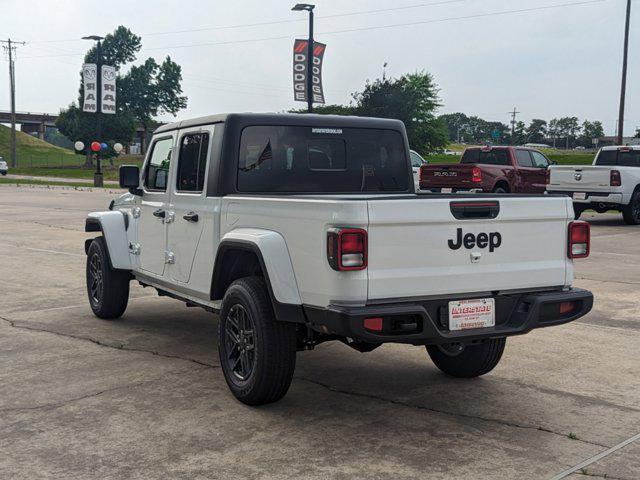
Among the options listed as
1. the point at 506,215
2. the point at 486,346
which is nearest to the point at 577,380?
the point at 486,346

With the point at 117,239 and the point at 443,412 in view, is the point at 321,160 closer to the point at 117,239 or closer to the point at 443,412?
the point at 443,412

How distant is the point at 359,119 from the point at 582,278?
19.0 feet

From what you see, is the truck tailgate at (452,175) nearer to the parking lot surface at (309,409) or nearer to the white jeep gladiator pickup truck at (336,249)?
the parking lot surface at (309,409)

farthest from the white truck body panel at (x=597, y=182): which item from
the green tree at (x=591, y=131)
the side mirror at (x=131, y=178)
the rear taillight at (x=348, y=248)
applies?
the green tree at (x=591, y=131)

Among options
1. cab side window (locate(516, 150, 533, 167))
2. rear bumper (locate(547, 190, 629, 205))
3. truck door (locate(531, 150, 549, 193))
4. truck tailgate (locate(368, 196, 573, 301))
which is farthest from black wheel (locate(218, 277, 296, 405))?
truck door (locate(531, 150, 549, 193))

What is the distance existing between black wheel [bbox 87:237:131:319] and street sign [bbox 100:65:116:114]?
4709 cm

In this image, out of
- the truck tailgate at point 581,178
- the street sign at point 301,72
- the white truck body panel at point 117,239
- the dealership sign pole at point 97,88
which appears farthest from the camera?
the dealership sign pole at point 97,88

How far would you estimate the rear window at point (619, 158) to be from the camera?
67.2 feet

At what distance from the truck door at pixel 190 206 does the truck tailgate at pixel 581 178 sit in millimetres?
14554

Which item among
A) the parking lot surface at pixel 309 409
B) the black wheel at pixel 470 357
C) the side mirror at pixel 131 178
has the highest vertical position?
the side mirror at pixel 131 178

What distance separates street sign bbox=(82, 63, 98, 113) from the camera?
52531 millimetres

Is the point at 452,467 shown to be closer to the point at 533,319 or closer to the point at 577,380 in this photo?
the point at 533,319

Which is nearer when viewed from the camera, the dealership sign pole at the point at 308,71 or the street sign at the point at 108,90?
the dealership sign pole at the point at 308,71

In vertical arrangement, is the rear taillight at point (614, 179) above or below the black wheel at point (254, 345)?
above
